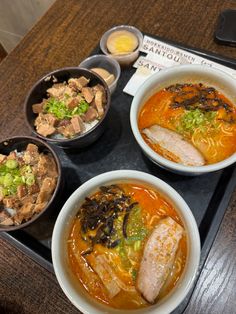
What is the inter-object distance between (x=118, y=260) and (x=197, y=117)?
30.8 inches

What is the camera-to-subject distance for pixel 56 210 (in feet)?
4.89

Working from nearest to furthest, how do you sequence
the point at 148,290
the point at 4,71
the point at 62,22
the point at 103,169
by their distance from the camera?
1. the point at 148,290
2. the point at 103,169
3. the point at 4,71
4. the point at 62,22

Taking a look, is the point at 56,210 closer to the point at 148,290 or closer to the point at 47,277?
the point at 47,277

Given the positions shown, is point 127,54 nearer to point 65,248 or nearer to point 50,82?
point 50,82

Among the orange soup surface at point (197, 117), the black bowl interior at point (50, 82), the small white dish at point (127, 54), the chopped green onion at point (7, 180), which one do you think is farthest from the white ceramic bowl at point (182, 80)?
the chopped green onion at point (7, 180)

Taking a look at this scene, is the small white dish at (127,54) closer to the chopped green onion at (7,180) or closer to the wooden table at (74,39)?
the wooden table at (74,39)

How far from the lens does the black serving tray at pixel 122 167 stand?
1.43 m

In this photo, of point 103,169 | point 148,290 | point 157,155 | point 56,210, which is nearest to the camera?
point 148,290

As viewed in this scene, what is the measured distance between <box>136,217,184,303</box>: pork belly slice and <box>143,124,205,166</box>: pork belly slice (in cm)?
30

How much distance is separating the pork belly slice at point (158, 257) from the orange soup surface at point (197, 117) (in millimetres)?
365

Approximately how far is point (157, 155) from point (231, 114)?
1.58 ft

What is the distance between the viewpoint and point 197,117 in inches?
61.1

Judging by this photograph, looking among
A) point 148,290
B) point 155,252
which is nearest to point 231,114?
point 155,252

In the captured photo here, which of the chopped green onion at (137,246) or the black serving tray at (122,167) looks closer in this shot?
the chopped green onion at (137,246)
